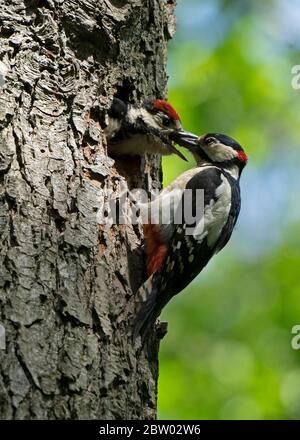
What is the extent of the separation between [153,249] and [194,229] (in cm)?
47

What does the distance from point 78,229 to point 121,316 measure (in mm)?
432

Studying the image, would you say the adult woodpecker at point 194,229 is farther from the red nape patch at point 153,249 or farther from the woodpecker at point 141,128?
the woodpecker at point 141,128

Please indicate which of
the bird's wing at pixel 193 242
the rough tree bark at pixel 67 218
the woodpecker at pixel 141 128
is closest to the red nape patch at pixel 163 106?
the woodpecker at pixel 141 128

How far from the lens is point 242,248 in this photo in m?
8.02

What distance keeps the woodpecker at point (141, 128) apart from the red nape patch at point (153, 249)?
635 millimetres

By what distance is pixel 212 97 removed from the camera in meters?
7.18

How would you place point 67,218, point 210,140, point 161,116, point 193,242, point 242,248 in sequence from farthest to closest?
point 242,248, point 210,140, point 161,116, point 193,242, point 67,218

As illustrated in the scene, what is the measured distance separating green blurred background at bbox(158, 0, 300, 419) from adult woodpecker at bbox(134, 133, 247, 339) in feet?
5.81

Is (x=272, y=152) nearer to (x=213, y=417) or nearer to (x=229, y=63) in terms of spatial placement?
(x=229, y=63)

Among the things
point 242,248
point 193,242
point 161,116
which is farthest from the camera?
point 242,248

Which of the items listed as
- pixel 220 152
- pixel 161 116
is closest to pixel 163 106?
pixel 161 116

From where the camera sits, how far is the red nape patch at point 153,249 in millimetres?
3688

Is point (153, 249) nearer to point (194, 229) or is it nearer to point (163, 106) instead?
point (194, 229)

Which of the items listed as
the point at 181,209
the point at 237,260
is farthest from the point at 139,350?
the point at 237,260
